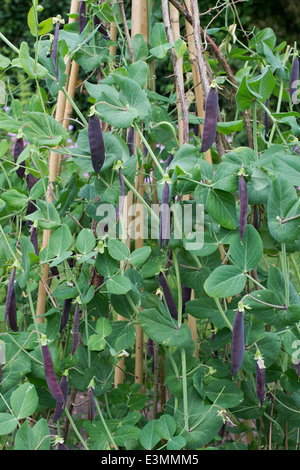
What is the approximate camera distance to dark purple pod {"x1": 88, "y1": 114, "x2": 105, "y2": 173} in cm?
75

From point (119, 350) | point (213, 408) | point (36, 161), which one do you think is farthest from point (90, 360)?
point (36, 161)

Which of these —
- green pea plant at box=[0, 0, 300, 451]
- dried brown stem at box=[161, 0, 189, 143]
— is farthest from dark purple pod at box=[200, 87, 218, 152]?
dried brown stem at box=[161, 0, 189, 143]

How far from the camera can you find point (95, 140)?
2.49 ft

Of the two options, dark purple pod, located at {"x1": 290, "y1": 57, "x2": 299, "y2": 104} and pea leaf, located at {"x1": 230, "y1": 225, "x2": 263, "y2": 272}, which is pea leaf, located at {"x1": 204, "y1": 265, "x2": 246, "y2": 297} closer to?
pea leaf, located at {"x1": 230, "y1": 225, "x2": 263, "y2": 272}

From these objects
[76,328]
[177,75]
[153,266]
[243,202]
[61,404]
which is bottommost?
[61,404]

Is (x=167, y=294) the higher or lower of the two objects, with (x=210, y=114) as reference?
lower

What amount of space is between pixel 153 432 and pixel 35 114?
57 cm

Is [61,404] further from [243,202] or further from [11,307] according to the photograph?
[243,202]

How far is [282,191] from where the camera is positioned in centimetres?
75

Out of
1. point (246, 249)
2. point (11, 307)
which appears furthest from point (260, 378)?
point (11, 307)

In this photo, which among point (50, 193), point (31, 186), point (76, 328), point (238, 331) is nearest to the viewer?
point (238, 331)

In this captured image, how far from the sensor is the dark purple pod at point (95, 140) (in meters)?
0.75

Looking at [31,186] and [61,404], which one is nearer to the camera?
[61,404]

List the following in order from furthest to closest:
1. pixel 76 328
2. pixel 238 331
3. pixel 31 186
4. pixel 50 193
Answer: pixel 50 193
pixel 31 186
pixel 76 328
pixel 238 331
